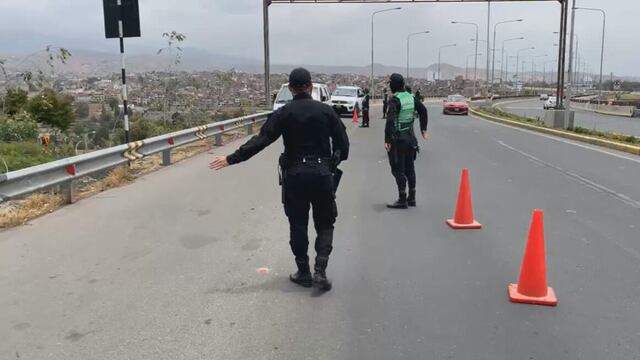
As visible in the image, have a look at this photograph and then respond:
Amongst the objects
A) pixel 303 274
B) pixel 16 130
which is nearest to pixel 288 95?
pixel 16 130

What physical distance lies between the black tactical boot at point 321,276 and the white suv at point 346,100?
3026cm

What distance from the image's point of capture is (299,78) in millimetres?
5227

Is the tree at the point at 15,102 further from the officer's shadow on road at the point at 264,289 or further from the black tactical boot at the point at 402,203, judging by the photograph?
the officer's shadow on road at the point at 264,289

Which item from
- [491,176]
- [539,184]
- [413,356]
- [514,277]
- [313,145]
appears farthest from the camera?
[491,176]

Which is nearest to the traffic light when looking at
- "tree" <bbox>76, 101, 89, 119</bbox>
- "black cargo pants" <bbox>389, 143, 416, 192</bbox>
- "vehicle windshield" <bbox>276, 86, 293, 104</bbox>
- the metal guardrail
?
the metal guardrail

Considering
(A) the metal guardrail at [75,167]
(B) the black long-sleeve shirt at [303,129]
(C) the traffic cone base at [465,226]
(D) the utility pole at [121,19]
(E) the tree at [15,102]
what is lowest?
(C) the traffic cone base at [465,226]

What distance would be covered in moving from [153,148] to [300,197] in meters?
8.05

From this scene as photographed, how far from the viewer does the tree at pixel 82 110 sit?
27281mm

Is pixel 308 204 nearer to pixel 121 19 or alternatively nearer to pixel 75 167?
pixel 75 167

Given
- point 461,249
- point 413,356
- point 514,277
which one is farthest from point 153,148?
point 413,356

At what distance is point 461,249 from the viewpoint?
6.74m

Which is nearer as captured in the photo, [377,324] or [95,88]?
[377,324]

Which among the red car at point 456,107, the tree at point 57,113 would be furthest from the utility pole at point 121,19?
the red car at point 456,107

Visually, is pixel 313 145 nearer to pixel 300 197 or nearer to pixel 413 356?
pixel 300 197
